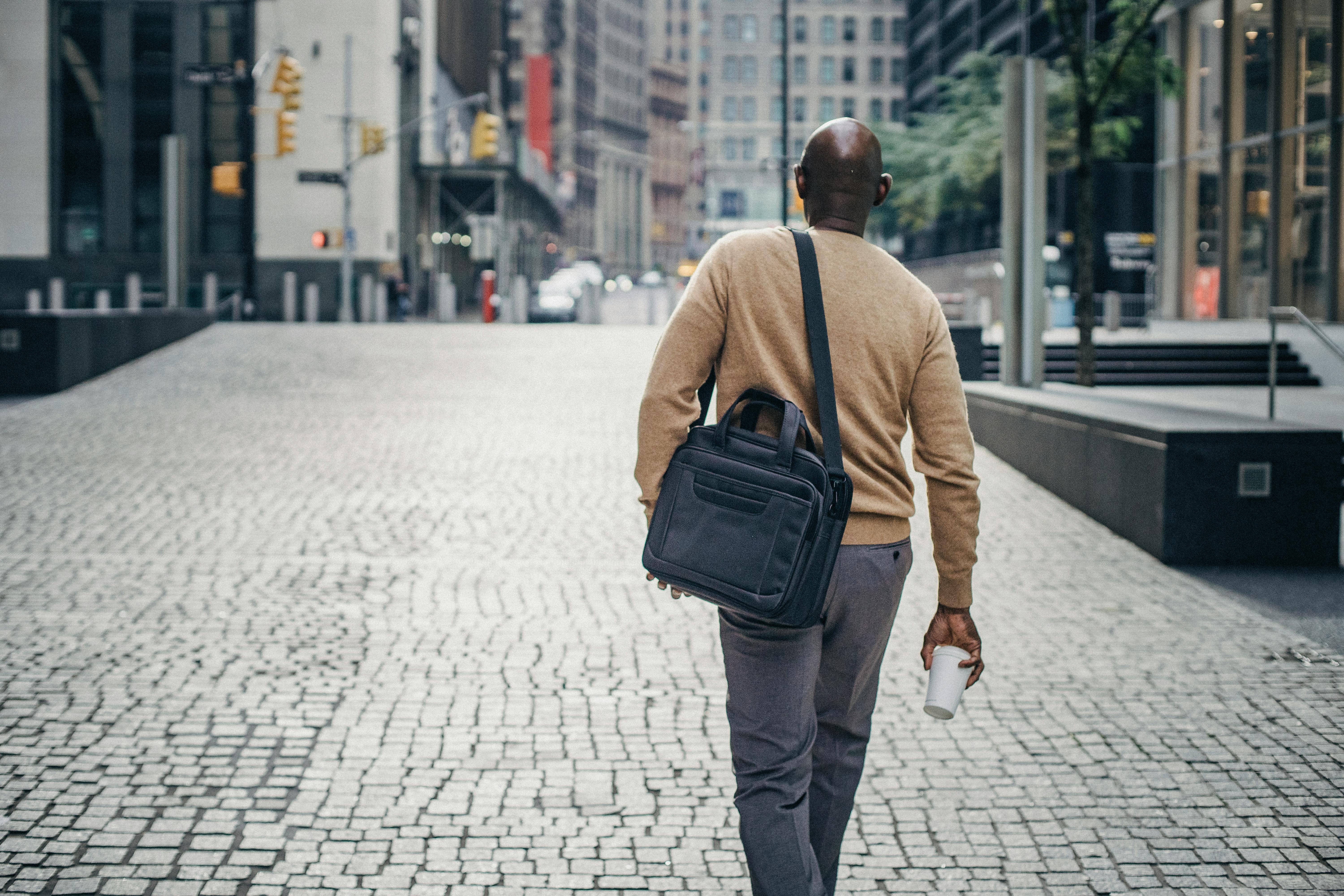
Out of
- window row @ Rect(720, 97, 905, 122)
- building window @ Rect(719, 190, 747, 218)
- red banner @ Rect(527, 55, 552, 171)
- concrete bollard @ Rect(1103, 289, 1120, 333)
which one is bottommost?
concrete bollard @ Rect(1103, 289, 1120, 333)

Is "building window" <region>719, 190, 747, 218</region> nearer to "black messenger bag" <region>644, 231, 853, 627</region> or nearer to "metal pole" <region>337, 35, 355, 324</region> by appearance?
"metal pole" <region>337, 35, 355, 324</region>

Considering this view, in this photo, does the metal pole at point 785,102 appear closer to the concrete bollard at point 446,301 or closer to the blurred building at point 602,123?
the concrete bollard at point 446,301

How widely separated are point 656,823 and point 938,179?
169 feet

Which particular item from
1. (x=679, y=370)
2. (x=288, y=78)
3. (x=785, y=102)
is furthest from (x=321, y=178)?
(x=679, y=370)

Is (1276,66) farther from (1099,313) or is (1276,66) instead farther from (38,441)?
(38,441)

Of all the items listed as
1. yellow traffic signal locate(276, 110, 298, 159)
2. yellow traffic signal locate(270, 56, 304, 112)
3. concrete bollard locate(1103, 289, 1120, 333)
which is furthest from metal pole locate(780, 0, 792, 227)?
yellow traffic signal locate(276, 110, 298, 159)

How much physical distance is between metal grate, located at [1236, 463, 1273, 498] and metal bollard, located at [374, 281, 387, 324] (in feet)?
109

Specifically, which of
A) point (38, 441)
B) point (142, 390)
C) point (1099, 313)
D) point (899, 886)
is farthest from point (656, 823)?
point (1099, 313)

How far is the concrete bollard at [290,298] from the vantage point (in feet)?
131

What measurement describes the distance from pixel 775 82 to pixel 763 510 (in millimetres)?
131368

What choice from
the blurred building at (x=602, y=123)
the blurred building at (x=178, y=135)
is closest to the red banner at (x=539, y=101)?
the blurred building at (x=602, y=123)

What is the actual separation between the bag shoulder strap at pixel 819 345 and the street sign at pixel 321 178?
3502 centimetres

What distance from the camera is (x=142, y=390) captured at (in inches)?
705

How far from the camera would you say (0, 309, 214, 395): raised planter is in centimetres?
1762
